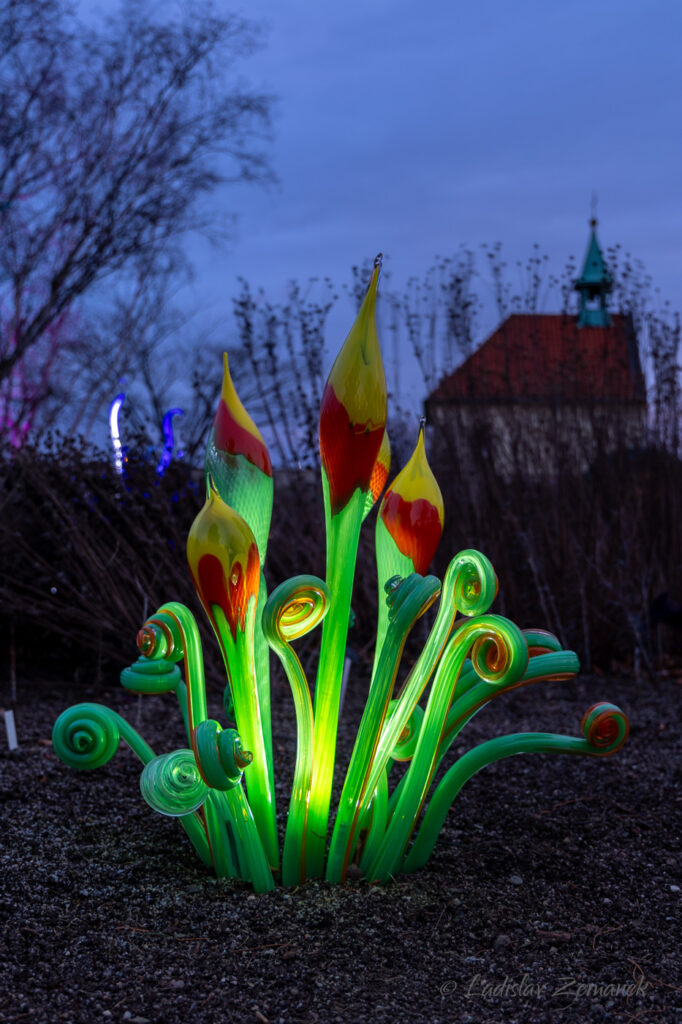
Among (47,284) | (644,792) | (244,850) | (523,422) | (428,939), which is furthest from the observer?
(47,284)

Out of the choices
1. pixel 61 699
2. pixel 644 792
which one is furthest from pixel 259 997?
pixel 61 699

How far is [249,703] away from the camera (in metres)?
2.24

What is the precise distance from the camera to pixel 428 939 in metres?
2.06

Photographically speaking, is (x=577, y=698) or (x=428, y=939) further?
(x=577, y=698)

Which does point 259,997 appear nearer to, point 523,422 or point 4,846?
point 4,846

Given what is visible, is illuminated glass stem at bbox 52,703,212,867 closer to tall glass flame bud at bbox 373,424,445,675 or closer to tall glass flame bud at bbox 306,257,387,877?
tall glass flame bud at bbox 306,257,387,877

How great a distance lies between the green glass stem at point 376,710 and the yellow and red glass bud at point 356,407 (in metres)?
0.31

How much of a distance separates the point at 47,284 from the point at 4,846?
32.2 feet

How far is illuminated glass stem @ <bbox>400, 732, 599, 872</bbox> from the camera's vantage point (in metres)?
2.37

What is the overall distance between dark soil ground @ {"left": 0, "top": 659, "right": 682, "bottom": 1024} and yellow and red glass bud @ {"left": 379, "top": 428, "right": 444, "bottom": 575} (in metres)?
0.87

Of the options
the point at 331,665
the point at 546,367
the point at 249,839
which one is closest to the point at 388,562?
the point at 331,665

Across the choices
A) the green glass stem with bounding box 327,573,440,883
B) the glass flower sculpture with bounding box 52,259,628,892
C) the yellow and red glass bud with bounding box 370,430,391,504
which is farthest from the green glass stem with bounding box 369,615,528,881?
the yellow and red glass bud with bounding box 370,430,391,504

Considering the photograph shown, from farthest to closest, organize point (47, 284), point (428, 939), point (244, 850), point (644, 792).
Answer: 1. point (47, 284)
2. point (644, 792)
3. point (244, 850)
4. point (428, 939)

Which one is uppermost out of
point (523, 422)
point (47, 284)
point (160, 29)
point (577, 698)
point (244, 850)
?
point (160, 29)
